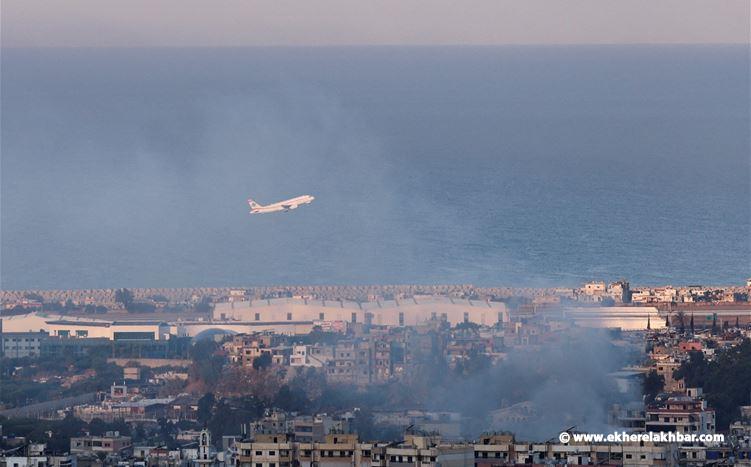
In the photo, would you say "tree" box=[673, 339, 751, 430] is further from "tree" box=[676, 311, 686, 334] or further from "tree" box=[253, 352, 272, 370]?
"tree" box=[253, 352, 272, 370]

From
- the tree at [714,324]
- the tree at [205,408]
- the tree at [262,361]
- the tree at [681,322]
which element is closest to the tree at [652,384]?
the tree at [205,408]

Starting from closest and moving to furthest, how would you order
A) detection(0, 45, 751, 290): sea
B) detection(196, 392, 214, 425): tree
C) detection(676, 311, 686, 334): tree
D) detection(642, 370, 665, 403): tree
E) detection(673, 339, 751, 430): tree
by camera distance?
detection(673, 339, 751, 430): tree → detection(642, 370, 665, 403): tree → detection(196, 392, 214, 425): tree → detection(676, 311, 686, 334): tree → detection(0, 45, 751, 290): sea

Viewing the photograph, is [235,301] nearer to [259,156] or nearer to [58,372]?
[58,372]

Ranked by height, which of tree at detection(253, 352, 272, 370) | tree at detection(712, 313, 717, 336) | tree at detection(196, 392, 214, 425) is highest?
tree at detection(712, 313, 717, 336)

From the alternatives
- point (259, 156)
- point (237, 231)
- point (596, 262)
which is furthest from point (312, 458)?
point (259, 156)

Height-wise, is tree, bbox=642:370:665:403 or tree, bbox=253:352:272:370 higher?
tree, bbox=253:352:272:370

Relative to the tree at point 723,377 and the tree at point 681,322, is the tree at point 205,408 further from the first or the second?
the tree at point 681,322

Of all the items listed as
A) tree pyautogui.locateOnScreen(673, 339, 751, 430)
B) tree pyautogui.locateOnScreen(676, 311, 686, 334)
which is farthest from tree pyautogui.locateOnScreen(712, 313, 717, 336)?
tree pyautogui.locateOnScreen(673, 339, 751, 430)

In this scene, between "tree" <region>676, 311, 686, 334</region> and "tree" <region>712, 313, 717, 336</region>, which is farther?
"tree" <region>676, 311, 686, 334</region>
